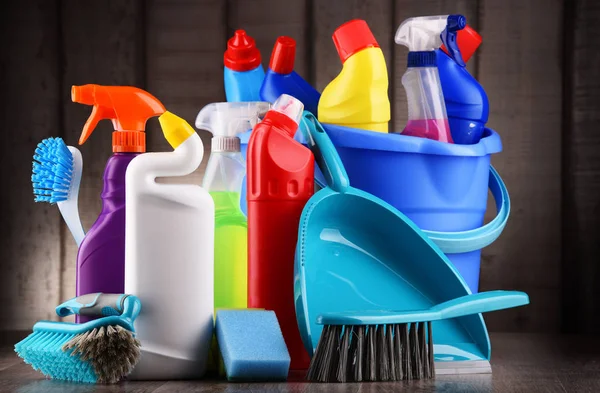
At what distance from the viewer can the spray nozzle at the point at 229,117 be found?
3.86 ft

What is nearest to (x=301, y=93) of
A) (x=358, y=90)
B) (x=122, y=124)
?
(x=358, y=90)

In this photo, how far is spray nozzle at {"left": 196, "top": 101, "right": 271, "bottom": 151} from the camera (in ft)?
3.86

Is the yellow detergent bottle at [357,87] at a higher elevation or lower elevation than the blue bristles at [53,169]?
higher

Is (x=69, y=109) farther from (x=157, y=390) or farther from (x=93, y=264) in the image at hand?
(x=157, y=390)

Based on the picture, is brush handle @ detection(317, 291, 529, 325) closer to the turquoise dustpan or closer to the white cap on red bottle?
the turquoise dustpan

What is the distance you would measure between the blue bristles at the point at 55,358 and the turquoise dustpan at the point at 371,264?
26 centimetres

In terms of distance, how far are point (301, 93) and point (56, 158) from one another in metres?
0.35

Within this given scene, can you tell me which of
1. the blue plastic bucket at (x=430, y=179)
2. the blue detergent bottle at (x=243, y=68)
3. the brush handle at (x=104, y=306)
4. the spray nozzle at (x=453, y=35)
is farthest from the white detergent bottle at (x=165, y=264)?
the spray nozzle at (x=453, y=35)

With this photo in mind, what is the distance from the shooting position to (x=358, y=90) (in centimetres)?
118

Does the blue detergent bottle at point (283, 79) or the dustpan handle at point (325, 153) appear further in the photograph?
the blue detergent bottle at point (283, 79)

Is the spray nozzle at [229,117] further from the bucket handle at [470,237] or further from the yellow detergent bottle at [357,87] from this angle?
the bucket handle at [470,237]

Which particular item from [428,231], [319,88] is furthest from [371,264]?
[319,88]

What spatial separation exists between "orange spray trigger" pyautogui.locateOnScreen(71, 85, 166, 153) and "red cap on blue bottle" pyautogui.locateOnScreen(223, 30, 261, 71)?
0.25 m

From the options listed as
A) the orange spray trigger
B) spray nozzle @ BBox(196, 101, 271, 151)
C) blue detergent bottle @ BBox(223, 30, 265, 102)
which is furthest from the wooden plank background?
the orange spray trigger
